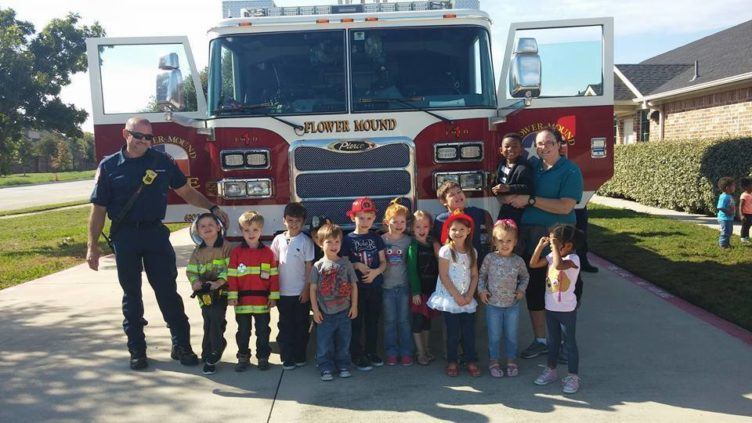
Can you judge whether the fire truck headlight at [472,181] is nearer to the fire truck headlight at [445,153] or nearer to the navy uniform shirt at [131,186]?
the fire truck headlight at [445,153]

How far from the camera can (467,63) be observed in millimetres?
5758

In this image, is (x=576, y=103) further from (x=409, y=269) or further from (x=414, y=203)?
(x=409, y=269)

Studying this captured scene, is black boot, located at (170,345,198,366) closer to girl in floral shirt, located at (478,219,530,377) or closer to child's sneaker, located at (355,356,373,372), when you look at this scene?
child's sneaker, located at (355,356,373,372)

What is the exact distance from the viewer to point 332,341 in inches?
192

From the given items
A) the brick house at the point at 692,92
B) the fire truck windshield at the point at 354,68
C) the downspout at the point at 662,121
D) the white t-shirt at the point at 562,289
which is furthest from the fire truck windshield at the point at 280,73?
the downspout at the point at 662,121

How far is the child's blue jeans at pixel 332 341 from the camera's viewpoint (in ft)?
15.7

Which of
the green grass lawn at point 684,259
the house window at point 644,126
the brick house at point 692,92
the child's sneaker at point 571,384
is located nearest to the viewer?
the child's sneaker at point 571,384

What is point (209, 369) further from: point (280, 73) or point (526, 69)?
point (526, 69)

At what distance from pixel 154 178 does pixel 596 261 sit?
663cm

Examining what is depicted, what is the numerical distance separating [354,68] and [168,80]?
161 centimetres

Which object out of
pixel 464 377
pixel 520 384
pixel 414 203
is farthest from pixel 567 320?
pixel 414 203

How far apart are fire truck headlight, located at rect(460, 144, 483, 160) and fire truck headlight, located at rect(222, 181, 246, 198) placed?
1.88m

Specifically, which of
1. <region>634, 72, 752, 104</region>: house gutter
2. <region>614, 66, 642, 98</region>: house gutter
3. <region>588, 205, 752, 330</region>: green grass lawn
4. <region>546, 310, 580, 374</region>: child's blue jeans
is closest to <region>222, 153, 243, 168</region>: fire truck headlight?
<region>546, 310, 580, 374</region>: child's blue jeans

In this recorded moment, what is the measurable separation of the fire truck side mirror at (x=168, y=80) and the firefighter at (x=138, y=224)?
0.79m
